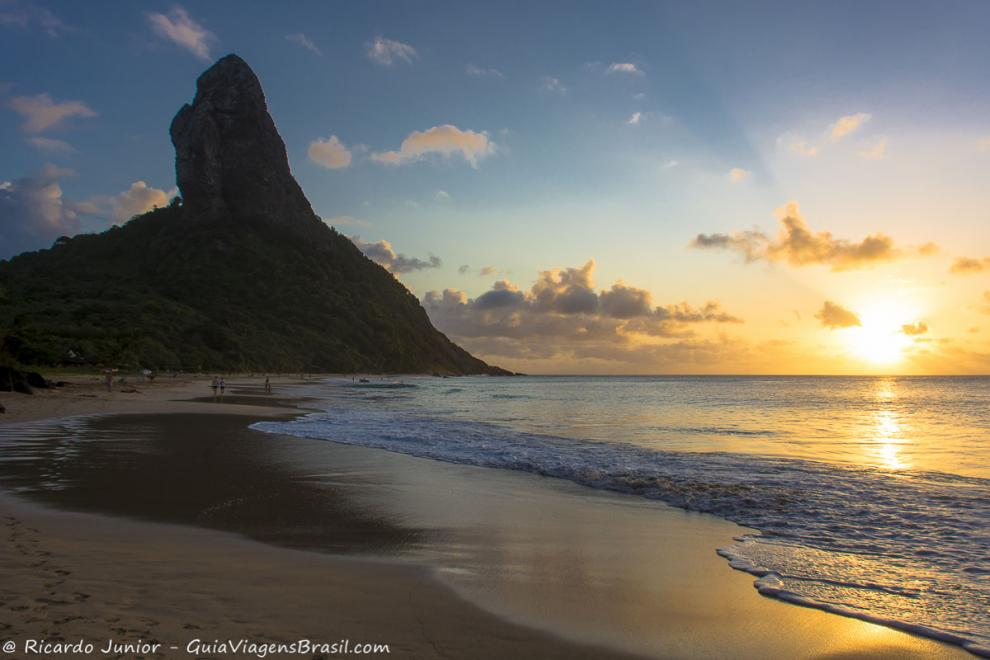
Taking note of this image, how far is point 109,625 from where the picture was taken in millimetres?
4539

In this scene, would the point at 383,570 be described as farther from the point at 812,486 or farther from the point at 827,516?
the point at 812,486

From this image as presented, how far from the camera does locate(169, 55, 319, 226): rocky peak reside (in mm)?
152875

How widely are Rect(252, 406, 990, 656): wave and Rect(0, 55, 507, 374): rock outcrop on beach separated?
79125mm

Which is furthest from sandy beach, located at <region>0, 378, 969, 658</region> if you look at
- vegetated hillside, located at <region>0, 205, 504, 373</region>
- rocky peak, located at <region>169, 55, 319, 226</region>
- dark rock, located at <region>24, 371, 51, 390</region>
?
rocky peak, located at <region>169, 55, 319, 226</region>

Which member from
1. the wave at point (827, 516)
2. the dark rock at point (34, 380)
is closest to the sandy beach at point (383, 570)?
the wave at point (827, 516)

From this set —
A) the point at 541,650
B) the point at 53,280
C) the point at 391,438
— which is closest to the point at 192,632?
the point at 541,650

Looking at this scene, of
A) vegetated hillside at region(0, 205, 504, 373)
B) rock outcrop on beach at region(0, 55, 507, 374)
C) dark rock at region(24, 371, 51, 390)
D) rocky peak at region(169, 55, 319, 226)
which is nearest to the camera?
dark rock at region(24, 371, 51, 390)

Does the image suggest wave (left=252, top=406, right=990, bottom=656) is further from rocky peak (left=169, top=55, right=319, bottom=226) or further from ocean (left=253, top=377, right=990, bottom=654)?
rocky peak (left=169, top=55, right=319, bottom=226)

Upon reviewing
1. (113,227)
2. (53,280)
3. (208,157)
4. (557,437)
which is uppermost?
(208,157)

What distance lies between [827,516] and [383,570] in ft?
26.3

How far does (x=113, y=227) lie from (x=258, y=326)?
214 ft

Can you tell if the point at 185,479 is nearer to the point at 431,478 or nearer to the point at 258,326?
the point at 431,478

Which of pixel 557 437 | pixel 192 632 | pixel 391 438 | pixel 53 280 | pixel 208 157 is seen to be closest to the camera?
pixel 192 632

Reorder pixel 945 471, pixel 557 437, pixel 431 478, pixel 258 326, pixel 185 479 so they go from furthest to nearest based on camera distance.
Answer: pixel 258 326
pixel 557 437
pixel 945 471
pixel 431 478
pixel 185 479
